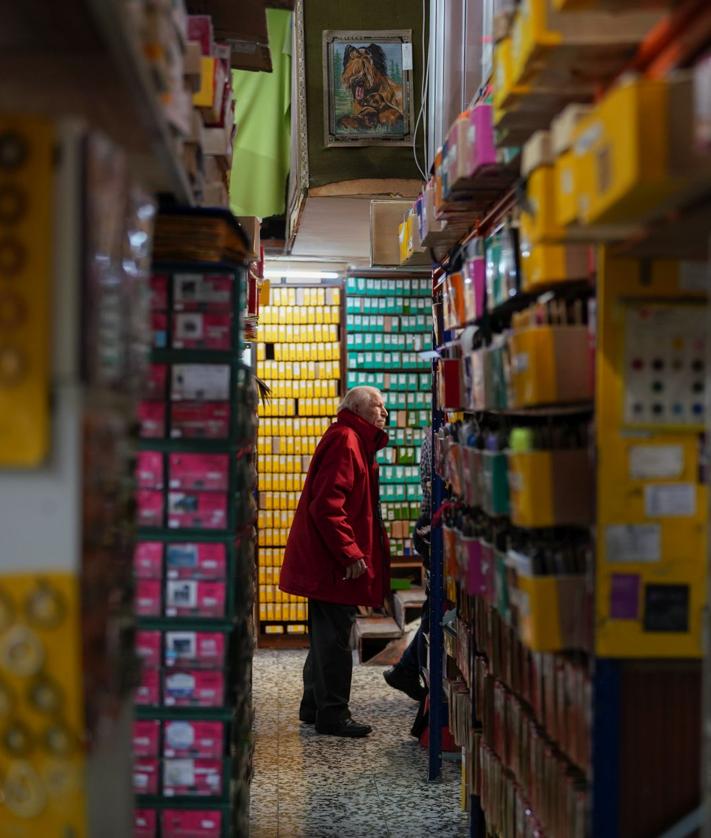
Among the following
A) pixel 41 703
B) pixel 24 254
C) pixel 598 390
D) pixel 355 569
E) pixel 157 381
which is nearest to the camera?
pixel 24 254

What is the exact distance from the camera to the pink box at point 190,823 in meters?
3.71

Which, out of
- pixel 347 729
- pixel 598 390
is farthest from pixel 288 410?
pixel 598 390

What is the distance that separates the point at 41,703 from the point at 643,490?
1.64 m

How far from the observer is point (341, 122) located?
24.9 ft

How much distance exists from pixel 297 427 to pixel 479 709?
5072mm

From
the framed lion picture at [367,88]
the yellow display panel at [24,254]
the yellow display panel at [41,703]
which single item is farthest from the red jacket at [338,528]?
the yellow display panel at [24,254]

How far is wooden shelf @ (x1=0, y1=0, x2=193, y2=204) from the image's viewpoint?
2.30 metres

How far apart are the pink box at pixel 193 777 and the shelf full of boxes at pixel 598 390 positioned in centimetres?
102

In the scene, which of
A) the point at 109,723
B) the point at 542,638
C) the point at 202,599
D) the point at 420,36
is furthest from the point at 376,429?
the point at 109,723

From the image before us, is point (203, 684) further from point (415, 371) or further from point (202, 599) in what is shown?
point (415, 371)

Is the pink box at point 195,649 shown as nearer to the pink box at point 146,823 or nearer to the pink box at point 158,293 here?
the pink box at point 146,823

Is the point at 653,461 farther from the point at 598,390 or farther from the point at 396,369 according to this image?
the point at 396,369

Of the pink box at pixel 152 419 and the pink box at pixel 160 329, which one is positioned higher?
the pink box at pixel 160 329

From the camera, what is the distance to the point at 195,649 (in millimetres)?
3693
